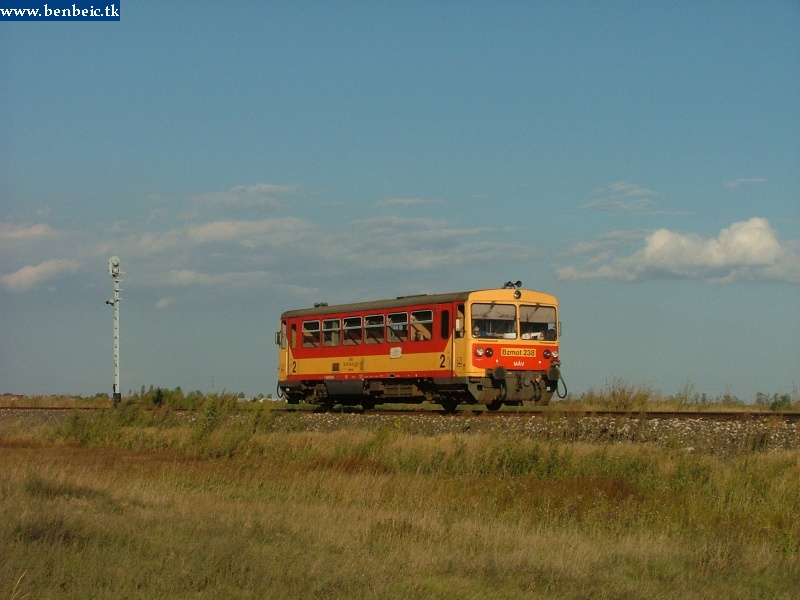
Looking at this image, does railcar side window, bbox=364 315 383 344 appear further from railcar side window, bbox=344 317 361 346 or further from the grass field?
the grass field

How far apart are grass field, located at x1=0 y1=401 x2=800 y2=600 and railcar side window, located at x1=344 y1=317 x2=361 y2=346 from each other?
8382 millimetres

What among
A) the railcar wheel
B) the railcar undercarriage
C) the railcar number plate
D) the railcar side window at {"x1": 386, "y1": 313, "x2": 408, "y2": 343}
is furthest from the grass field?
the railcar side window at {"x1": 386, "y1": 313, "x2": 408, "y2": 343}

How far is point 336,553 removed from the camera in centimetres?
888

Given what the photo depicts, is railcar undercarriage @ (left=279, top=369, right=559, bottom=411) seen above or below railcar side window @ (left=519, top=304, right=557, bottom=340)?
below

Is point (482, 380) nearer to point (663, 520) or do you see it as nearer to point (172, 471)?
point (172, 471)

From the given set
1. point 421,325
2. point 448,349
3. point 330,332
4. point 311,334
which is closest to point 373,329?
point 421,325

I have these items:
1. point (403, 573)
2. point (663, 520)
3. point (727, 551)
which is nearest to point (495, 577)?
point (403, 573)

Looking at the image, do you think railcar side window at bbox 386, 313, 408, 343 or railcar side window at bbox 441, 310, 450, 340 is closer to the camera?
railcar side window at bbox 441, 310, 450, 340

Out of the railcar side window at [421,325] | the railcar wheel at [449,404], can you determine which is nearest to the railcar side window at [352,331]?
the railcar side window at [421,325]

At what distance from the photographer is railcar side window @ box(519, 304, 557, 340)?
26.3 meters

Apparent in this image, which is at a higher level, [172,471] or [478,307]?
[478,307]

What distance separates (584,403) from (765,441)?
1221 centimetres

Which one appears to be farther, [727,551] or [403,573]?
[727,551]

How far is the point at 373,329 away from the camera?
27438mm
